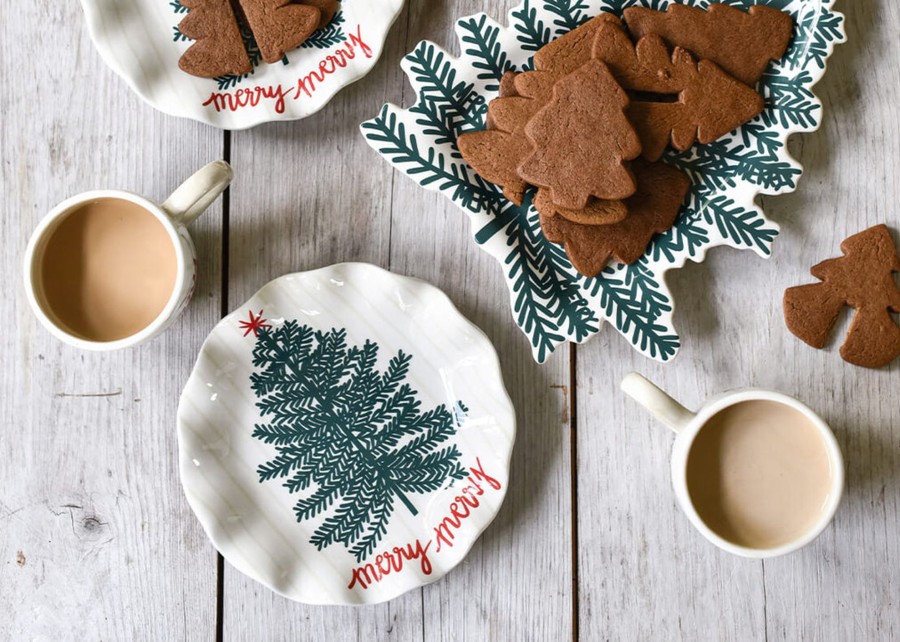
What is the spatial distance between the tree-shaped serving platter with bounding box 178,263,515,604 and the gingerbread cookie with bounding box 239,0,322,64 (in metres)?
0.25

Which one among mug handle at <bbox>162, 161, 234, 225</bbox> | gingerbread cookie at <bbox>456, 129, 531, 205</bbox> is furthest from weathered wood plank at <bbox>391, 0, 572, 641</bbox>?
mug handle at <bbox>162, 161, 234, 225</bbox>

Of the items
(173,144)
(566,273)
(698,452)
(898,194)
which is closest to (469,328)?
(566,273)

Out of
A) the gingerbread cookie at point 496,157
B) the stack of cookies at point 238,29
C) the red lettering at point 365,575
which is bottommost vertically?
the red lettering at point 365,575

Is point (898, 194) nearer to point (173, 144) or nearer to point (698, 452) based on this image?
point (698, 452)

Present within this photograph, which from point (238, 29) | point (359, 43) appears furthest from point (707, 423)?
point (238, 29)

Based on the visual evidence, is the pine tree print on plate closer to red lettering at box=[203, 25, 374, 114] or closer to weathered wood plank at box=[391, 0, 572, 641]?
weathered wood plank at box=[391, 0, 572, 641]

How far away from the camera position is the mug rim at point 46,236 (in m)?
0.82

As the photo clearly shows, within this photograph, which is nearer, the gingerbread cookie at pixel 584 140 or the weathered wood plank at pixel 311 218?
the gingerbread cookie at pixel 584 140

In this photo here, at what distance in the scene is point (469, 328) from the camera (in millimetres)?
875

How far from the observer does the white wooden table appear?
910mm

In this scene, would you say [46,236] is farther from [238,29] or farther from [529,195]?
[529,195]

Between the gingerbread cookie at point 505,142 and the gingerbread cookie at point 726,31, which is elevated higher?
the gingerbread cookie at point 726,31

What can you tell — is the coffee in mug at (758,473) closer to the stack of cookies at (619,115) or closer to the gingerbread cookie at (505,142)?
the stack of cookies at (619,115)

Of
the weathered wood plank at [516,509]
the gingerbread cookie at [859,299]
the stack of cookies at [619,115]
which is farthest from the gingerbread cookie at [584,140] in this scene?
the gingerbread cookie at [859,299]
